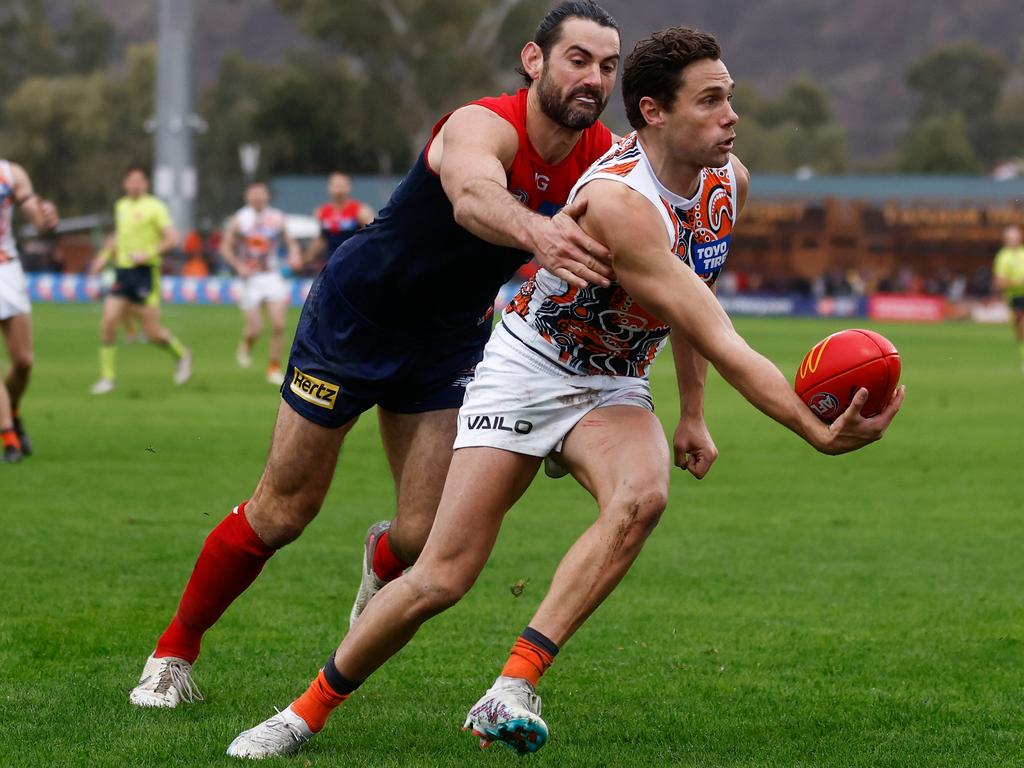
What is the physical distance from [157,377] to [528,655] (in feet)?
54.1

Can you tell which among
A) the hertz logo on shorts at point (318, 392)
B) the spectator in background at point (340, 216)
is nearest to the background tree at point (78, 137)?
the spectator in background at point (340, 216)

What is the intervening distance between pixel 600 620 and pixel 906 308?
43021mm

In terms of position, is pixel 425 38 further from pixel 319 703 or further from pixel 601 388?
pixel 319 703

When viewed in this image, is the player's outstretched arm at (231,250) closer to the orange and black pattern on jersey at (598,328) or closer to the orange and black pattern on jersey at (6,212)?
the orange and black pattern on jersey at (6,212)

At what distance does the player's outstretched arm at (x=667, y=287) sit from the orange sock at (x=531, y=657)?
0.92 m

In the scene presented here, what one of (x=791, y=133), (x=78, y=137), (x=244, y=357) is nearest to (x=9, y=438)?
(x=244, y=357)

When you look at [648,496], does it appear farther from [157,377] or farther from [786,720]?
[157,377]

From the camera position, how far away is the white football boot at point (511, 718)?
14.9 feet

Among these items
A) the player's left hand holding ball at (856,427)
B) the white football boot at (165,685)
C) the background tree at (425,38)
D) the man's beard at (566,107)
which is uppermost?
the background tree at (425,38)

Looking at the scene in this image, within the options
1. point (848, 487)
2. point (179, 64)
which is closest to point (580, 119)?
point (848, 487)

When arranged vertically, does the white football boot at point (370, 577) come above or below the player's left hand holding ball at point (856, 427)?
below

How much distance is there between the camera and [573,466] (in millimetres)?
5062

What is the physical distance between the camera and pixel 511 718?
4523 mm

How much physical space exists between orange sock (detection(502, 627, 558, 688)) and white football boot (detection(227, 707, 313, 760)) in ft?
2.43
